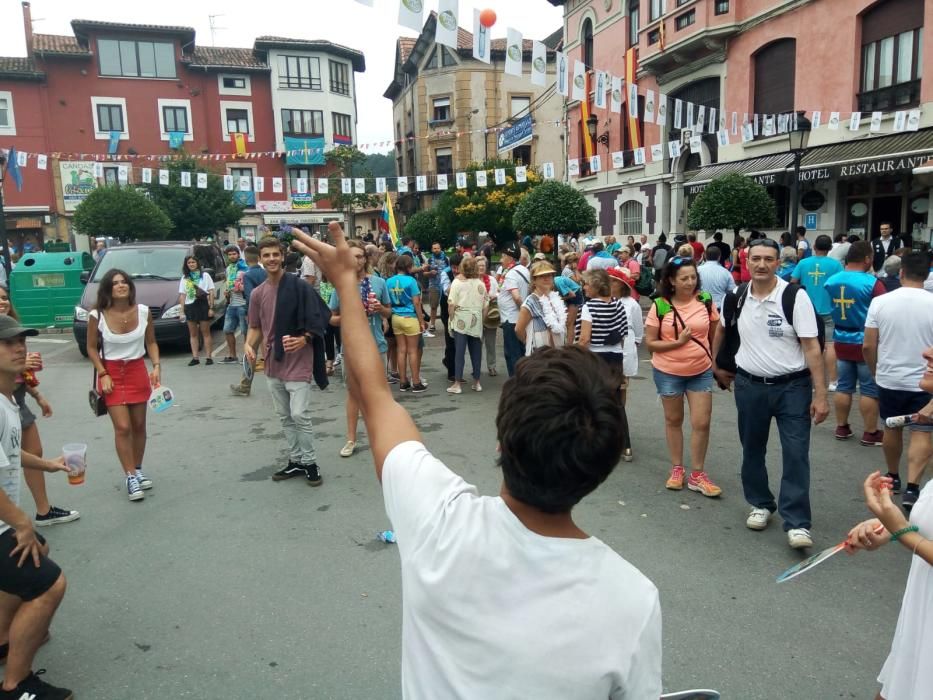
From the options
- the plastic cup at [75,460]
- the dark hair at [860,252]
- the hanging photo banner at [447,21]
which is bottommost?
the plastic cup at [75,460]

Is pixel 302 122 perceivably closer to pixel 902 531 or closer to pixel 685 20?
pixel 685 20

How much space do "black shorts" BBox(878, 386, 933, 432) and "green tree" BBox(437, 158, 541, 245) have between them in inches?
1066

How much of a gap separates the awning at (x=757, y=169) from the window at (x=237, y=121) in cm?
2865

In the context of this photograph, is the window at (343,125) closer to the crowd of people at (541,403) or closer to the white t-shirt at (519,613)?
the crowd of people at (541,403)

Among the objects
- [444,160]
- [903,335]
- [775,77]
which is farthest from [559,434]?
[444,160]

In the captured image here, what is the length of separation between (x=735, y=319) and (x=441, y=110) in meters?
41.8

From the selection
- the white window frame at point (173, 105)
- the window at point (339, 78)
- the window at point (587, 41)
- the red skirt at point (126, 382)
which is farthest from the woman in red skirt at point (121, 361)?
the window at point (339, 78)

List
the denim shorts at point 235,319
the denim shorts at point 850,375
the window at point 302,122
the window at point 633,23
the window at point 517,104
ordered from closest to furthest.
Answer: the denim shorts at point 850,375, the denim shorts at point 235,319, the window at point 633,23, the window at point 302,122, the window at point 517,104

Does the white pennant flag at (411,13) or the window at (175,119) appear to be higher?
the window at (175,119)

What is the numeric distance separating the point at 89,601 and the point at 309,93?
1642 inches

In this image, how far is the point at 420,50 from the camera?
43875mm

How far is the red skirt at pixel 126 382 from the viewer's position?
17.0 feet

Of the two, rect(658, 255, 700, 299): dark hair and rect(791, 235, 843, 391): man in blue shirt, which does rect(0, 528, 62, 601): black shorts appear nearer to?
rect(658, 255, 700, 299): dark hair

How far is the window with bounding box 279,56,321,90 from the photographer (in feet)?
134
